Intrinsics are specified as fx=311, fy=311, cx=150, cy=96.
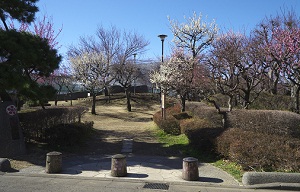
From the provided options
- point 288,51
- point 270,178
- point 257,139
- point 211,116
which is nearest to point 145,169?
point 257,139

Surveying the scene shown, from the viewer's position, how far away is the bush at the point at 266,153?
7.50 meters

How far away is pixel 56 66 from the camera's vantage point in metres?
11.0

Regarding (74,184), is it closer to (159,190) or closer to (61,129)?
(159,190)

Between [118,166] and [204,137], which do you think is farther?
[204,137]

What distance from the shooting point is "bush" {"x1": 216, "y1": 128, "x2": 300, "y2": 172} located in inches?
295

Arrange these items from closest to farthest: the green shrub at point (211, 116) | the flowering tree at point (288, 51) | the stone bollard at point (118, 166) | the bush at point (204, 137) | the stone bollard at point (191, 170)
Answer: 1. the stone bollard at point (191, 170)
2. the stone bollard at point (118, 166)
3. the bush at point (204, 137)
4. the flowering tree at point (288, 51)
5. the green shrub at point (211, 116)

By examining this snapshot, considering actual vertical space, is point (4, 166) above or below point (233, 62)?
below

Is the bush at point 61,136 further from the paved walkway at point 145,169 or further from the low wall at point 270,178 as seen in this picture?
the low wall at point 270,178

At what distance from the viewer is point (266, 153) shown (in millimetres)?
7684

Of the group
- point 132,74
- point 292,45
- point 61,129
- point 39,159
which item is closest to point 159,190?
point 39,159

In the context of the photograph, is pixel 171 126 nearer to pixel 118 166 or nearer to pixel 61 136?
pixel 61 136

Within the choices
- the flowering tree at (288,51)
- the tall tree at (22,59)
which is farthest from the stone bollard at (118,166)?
the flowering tree at (288,51)

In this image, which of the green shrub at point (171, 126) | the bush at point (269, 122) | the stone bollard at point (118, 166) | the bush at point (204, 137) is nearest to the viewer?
the stone bollard at point (118, 166)

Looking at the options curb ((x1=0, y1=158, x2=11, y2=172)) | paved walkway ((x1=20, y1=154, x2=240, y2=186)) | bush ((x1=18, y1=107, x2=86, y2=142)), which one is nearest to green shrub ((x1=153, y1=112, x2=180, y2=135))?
paved walkway ((x1=20, y1=154, x2=240, y2=186))
